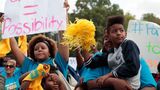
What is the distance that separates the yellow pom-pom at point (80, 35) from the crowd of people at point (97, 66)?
0.29ft

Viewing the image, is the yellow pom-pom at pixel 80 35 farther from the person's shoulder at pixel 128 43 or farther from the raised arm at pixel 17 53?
the person's shoulder at pixel 128 43

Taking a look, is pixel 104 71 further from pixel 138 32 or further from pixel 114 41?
pixel 138 32

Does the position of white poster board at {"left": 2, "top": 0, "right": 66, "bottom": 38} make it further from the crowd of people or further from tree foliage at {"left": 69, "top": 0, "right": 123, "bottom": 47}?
tree foliage at {"left": 69, "top": 0, "right": 123, "bottom": 47}

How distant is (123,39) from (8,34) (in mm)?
1476

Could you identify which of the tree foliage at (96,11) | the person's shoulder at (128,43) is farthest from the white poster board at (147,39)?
the tree foliage at (96,11)

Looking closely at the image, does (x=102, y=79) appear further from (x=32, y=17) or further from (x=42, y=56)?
(x=32, y=17)

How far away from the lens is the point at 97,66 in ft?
12.3

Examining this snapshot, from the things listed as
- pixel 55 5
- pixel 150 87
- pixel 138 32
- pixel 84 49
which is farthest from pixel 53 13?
pixel 138 32

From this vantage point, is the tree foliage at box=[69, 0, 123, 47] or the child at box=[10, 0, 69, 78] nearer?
the child at box=[10, 0, 69, 78]

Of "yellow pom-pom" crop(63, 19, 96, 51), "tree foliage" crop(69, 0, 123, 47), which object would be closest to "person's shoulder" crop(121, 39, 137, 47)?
"yellow pom-pom" crop(63, 19, 96, 51)

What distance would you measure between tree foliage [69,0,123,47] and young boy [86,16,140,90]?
1373 inches

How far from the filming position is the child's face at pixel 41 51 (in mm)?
4227

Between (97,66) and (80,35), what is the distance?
57 cm

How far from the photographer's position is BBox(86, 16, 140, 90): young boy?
11.3ft
